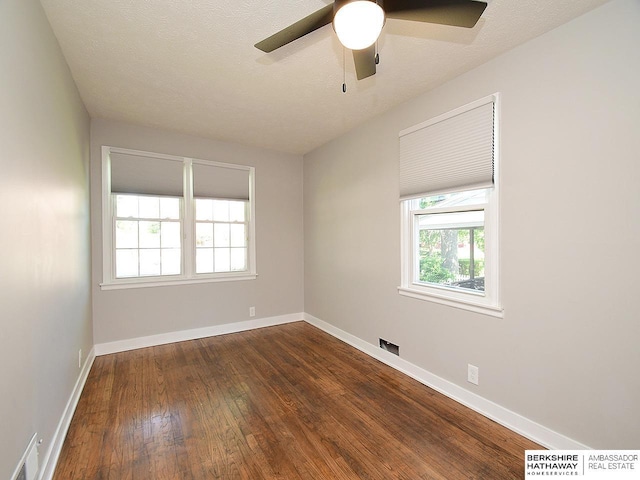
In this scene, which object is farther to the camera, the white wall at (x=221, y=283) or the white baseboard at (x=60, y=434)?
the white wall at (x=221, y=283)

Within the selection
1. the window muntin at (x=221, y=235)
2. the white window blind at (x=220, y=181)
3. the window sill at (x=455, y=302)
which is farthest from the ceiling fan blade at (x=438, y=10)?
the window muntin at (x=221, y=235)

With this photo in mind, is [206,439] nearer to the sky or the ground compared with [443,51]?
nearer to the ground

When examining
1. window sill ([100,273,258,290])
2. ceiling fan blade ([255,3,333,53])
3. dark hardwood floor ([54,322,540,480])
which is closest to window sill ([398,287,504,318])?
dark hardwood floor ([54,322,540,480])

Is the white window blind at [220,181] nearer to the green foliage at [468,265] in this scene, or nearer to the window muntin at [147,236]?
the window muntin at [147,236]

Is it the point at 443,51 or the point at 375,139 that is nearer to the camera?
the point at 443,51

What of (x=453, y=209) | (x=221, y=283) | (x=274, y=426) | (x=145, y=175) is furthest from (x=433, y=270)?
(x=145, y=175)

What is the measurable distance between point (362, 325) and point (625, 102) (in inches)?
114

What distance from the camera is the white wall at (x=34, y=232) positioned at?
125 cm

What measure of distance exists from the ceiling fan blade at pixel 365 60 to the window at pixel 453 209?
1081 mm

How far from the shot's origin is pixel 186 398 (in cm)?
249

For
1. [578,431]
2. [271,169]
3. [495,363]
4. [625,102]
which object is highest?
[271,169]

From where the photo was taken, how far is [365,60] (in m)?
1.63

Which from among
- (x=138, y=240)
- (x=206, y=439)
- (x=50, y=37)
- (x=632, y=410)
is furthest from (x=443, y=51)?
(x=138, y=240)

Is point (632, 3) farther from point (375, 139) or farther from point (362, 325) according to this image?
point (362, 325)
